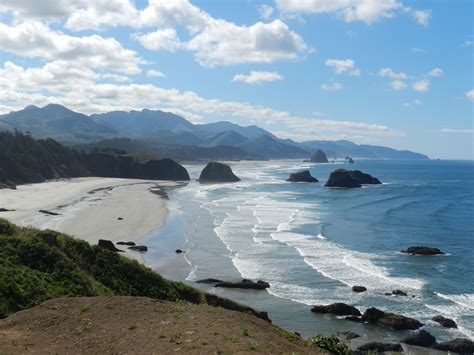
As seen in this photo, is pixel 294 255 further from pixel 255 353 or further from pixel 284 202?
pixel 284 202

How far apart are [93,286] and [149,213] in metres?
55.0

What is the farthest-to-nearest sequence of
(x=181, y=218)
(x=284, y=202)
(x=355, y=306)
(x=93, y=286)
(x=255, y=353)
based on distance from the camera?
(x=284, y=202), (x=181, y=218), (x=355, y=306), (x=93, y=286), (x=255, y=353)

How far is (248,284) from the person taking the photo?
40.3 metres

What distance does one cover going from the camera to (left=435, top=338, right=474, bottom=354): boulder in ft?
92.4

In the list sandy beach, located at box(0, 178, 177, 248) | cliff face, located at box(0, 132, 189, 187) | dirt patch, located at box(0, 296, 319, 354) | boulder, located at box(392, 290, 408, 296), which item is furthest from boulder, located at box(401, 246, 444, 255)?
cliff face, located at box(0, 132, 189, 187)

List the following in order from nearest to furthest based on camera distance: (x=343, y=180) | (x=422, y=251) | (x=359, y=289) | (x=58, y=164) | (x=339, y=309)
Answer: (x=339, y=309), (x=359, y=289), (x=422, y=251), (x=343, y=180), (x=58, y=164)

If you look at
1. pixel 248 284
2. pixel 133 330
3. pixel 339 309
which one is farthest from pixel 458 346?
pixel 133 330

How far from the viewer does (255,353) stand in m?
15.0

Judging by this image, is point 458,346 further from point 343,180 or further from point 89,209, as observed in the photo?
point 343,180

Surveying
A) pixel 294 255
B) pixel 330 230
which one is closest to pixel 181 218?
pixel 330 230

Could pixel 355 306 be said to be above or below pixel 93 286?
below

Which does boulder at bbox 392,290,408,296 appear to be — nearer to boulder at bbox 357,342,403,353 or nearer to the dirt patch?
boulder at bbox 357,342,403,353

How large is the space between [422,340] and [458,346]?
1997 millimetres

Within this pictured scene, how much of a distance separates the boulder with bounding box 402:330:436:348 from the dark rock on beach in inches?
528
